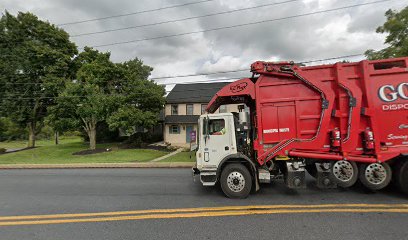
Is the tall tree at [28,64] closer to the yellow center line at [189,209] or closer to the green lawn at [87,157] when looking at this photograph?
the green lawn at [87,157]

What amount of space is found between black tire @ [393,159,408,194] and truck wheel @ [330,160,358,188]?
977 millimetres

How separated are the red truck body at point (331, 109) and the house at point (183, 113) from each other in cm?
1786

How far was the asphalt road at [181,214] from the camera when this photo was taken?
3.65m

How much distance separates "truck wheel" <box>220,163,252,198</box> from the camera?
5.35m

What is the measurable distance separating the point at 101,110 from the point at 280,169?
1639 cm

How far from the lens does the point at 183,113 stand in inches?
966

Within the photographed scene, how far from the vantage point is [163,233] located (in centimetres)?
370

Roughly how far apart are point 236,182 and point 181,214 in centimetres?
168

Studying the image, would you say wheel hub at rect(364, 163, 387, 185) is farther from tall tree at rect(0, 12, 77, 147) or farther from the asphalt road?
tall tree at rect(0, 12, 77, 147)

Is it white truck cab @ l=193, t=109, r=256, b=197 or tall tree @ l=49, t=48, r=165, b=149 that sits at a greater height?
tall tree @ l=49, t=48, r=165, b=149

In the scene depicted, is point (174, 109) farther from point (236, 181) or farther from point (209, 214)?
point (209, 214)

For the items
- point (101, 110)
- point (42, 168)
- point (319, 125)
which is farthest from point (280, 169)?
point (101, 110)

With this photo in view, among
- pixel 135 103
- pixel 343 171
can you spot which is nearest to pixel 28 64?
pixel 135 103

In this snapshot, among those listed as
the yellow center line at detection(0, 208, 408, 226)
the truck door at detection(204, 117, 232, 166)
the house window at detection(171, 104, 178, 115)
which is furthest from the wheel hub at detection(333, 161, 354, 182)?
the house window at detection(171, 104, 178, 115)
